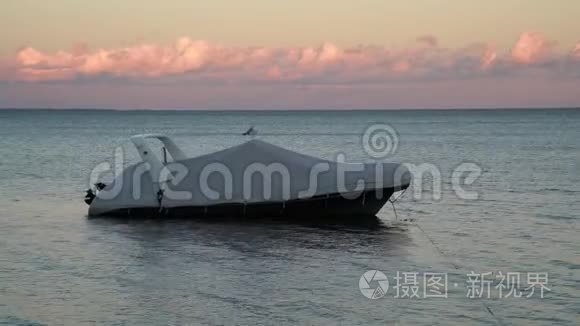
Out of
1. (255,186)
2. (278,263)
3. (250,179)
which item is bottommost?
(278,263)

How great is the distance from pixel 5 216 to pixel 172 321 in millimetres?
20315

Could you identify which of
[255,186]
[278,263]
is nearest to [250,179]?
[255,186]

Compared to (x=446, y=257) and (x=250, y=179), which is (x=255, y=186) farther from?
(x=446, y=257)

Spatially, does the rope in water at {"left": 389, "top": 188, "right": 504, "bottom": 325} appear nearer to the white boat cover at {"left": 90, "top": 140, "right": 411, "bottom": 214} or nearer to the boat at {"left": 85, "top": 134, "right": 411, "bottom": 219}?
the boat at {"left": 85, "top": 134, "right": 411, "bottom": 219}

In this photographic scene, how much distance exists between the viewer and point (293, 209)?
3434cm

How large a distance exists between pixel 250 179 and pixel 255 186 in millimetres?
350

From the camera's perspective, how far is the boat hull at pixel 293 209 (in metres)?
34.1

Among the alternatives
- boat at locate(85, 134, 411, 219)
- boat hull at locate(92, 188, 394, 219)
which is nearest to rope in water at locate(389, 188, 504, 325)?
boat at locate(85, 134, 411, 219)

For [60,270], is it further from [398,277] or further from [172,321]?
[398,277]

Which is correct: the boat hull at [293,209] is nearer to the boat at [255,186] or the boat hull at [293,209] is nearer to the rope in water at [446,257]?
the boat at [255,186]

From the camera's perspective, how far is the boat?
33.8m

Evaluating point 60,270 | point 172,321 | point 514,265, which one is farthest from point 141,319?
point 514,265

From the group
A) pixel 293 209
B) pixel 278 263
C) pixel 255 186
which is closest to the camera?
pixel 278 263

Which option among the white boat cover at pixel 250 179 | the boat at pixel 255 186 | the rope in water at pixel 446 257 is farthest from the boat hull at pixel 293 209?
the rope in water at pixel 446 257
